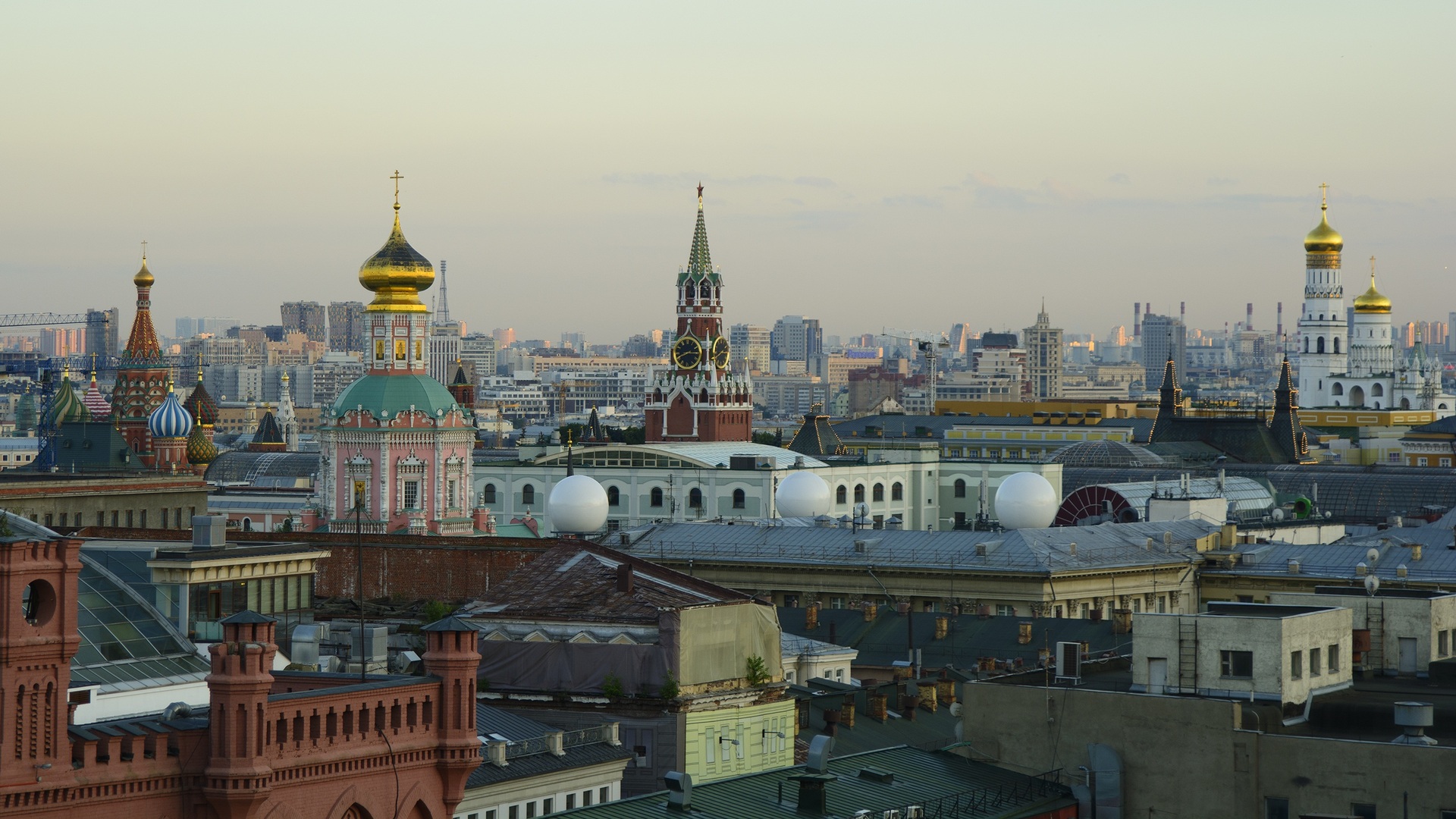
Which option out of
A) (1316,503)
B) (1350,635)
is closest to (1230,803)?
(1350,635)

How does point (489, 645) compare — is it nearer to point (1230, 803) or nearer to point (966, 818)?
point (966, 818)

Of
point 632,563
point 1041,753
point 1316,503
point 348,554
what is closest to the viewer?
point 1041,753

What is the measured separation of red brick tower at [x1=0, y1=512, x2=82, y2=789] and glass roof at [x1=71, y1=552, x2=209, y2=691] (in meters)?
8.01

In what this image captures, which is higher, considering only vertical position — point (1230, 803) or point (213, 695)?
point (213, 695)

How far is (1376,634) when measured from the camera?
4656 centimetres

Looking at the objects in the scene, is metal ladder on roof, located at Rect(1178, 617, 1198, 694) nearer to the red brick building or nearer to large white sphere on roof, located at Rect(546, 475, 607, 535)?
the red brick building

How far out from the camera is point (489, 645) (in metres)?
47.8

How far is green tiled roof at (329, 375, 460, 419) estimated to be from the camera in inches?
3853

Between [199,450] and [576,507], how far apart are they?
76.6 meters

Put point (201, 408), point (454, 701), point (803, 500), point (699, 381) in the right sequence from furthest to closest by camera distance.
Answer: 1. point (201, 408)
2. point (699, 381)
3. point (803, 500)
4. point (454, 701)

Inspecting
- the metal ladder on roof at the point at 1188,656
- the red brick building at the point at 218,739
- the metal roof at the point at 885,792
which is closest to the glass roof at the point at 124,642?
the red brick building at the point at 218,739

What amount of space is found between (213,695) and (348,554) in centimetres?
4731

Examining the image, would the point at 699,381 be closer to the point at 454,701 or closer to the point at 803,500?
the point at 803,500

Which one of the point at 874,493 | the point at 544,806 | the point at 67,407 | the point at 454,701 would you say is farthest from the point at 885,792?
the point at 67,407
